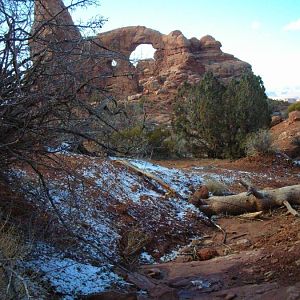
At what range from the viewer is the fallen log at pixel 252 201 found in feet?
31.2

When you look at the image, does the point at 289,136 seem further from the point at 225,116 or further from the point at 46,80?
the point at 46,80

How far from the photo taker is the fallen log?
31.2ft

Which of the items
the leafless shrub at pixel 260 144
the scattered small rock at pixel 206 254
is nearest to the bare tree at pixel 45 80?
the scattered small rock at pixel 206 254

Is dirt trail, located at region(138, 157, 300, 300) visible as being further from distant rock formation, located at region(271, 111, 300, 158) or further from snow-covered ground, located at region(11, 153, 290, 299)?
distant rock formation, located at region(271, 111, 300, 158)

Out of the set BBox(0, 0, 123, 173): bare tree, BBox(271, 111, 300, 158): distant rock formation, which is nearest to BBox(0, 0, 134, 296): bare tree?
BBox(0, 0, 123, 173): bare tree

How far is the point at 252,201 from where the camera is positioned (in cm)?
977

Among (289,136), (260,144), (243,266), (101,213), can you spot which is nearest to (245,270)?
(243,266)

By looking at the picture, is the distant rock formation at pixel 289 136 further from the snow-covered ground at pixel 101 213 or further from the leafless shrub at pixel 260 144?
the snow-covered ground at pixel 101 213

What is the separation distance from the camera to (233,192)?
11.7 m

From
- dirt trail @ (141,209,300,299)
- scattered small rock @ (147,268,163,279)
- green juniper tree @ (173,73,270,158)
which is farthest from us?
green juniper tree @ (173,73,270,158)

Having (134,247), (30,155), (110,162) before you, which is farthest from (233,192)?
(30,155)

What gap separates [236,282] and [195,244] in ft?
7.14

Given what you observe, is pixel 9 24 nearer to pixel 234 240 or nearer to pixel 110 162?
pixel 234 240

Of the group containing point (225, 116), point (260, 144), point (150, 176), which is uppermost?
point (225, 116)
